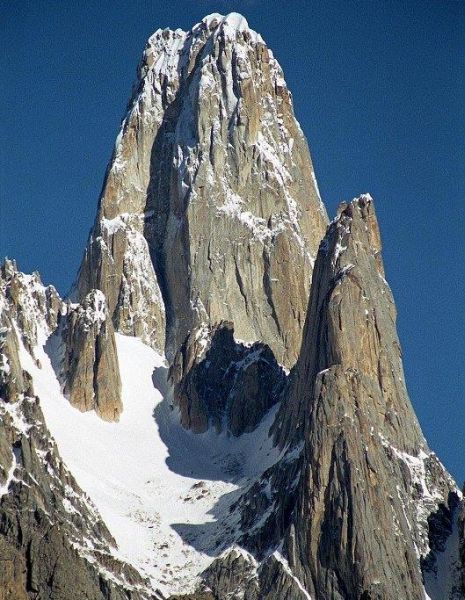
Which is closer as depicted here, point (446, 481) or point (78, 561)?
point (78, 561)

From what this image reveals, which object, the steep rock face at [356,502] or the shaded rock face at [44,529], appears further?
the steep rock face at [356,502]

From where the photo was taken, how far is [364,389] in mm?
194750

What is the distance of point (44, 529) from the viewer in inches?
7180

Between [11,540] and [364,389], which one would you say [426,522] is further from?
[11,540]

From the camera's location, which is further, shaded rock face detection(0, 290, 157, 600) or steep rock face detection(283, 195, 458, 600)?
steep rock face detection(283, 195, 458, 600)

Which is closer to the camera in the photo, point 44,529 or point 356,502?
point 44,529

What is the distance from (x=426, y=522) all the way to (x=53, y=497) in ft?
105

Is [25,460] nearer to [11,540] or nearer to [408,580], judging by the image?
[11,540]

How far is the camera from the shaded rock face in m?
178

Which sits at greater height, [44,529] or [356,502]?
[356,502]

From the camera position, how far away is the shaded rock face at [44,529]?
582 feet

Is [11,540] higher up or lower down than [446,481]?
lower down

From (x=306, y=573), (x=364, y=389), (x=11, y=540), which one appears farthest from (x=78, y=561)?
(x=364, y=389)

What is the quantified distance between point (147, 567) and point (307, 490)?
55.4 feet
